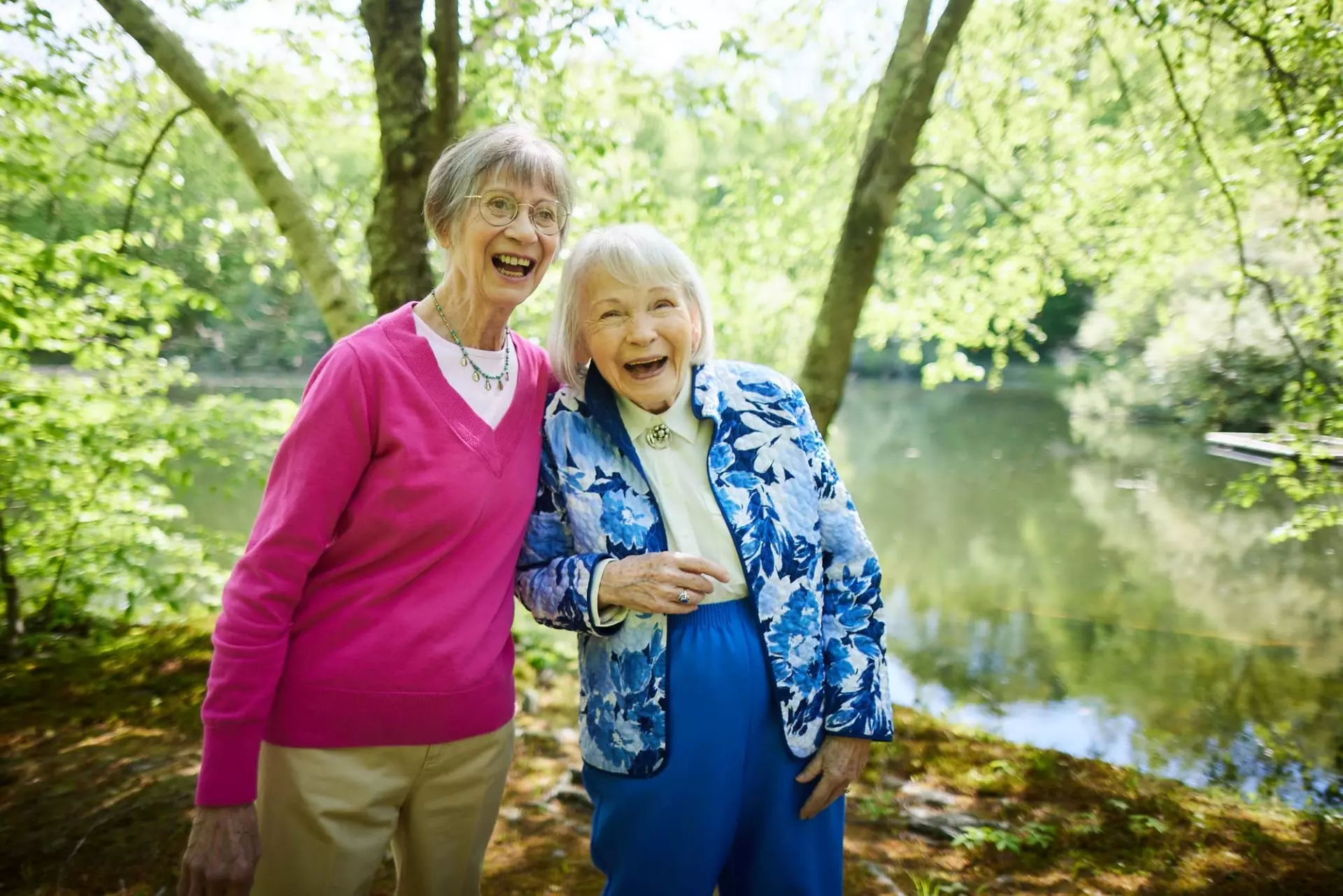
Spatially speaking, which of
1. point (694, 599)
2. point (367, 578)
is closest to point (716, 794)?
point (694, 599)

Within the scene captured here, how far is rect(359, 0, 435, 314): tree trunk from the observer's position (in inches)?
116

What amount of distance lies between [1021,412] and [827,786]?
976 inches

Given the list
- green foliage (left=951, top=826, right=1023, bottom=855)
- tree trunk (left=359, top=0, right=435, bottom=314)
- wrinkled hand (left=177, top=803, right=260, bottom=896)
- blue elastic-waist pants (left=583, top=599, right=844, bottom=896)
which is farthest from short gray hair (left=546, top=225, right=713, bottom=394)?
green foliage (left=951, top=826, right=1023, bottom=855)

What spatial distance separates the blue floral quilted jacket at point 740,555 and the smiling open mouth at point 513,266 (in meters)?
0.24

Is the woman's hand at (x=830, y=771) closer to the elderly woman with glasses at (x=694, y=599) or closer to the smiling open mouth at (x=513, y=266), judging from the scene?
the elderly woman with glasses at (x=694, y=599)

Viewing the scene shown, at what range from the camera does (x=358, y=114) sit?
5.16m

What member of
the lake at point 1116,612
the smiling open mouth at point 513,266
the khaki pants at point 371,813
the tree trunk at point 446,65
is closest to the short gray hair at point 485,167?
Answer: the smiling open mouth at point 513,266

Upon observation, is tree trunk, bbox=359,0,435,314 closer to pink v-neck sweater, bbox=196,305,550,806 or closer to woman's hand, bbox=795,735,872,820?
pink v-neck sweater, bbox=196,305,550,806

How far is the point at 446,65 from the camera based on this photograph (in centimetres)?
313

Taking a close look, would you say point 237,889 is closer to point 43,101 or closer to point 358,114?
point 43,101

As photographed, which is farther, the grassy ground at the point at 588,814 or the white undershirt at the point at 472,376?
the grassy ground at the point at 588,814

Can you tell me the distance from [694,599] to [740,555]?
0.13 m

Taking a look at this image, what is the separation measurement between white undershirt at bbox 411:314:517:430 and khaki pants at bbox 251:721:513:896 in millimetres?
645

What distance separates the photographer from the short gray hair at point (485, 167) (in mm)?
1611
